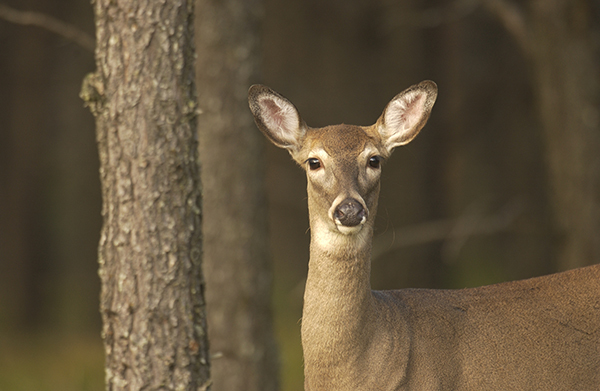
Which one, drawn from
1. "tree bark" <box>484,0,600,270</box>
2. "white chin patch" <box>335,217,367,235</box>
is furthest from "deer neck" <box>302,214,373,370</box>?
"tree bark" <box>484,0,600,270</box>

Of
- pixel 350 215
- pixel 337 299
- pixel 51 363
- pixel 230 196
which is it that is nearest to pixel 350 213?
pixel 350 215

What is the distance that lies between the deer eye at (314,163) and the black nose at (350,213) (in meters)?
0.42

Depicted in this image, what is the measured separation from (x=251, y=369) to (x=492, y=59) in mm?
7590

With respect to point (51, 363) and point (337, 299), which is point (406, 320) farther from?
point (51, 363)

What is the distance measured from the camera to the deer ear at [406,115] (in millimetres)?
3963

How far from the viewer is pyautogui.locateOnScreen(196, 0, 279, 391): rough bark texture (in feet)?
18.4

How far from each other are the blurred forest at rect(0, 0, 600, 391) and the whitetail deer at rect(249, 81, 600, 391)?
103 inches

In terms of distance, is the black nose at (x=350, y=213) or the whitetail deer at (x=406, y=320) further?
the whitetail deer at (x=406, y=320)

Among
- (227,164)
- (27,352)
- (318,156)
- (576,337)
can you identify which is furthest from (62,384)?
(576,337)

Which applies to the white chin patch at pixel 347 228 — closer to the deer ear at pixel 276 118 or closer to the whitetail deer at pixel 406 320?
the whitetail deer at pixel 406 320

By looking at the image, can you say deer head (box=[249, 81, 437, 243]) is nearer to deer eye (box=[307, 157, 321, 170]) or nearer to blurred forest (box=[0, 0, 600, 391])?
deer eye (box=[307, 157, 321, 170])

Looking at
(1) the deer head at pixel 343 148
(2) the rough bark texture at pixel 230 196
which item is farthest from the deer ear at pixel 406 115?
(2) the rough bark texture at pixel 230 196

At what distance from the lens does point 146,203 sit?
11.6 ft

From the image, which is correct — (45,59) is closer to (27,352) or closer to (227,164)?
(27,352)
